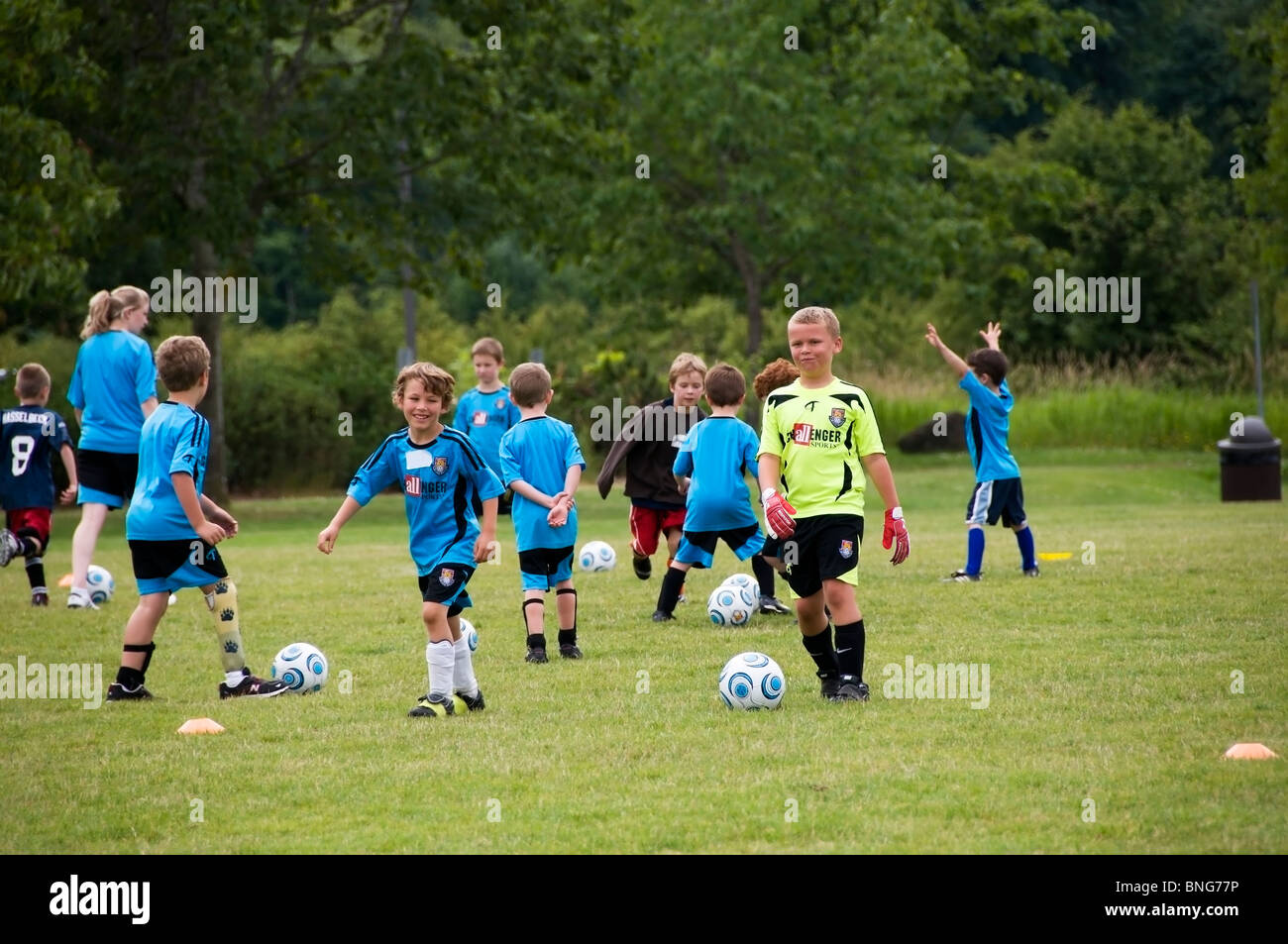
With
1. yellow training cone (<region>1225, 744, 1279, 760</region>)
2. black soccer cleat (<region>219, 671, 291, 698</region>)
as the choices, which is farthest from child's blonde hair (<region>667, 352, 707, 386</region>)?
yellow training cone (<region>1225, 744, 1279, 760</region>)

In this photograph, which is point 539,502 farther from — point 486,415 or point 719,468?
point 486,415

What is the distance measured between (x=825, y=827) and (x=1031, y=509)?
18.0 metres

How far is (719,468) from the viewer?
35.6 feet

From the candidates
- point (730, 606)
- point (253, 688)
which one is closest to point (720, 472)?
point (730, 606)

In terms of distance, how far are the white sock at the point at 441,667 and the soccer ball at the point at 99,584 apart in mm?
6045

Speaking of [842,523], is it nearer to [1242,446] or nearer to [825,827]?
[825,827]

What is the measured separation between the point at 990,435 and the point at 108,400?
7.06 m

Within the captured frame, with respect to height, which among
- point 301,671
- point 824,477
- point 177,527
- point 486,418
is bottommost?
point 301,671

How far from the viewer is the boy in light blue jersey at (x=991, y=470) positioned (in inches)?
511

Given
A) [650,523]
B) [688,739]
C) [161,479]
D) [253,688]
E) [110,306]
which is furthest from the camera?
[650,523]

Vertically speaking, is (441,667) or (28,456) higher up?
(28,456)
